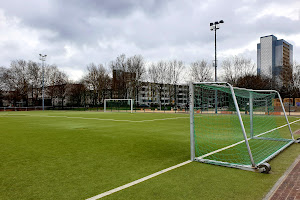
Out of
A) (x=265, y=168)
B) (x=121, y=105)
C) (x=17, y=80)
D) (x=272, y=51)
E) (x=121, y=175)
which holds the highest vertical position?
(x=272, y=51)

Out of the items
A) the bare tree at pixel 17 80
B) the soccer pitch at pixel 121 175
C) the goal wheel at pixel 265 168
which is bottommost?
the soccer pitch at pixel 121 175

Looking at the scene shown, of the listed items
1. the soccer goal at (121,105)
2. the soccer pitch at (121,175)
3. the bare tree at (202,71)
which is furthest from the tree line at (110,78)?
the soccer pitch at (121,175)

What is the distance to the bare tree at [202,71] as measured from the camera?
49188mm

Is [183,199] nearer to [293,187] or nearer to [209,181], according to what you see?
[209,181]

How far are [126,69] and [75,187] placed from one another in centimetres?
5223

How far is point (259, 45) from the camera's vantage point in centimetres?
10250

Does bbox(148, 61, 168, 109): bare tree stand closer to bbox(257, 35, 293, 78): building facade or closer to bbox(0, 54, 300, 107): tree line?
bbox(0, 54, 300, 107): tree line

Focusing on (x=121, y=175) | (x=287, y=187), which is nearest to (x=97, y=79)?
(x=121, y=175)

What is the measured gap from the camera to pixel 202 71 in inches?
1941

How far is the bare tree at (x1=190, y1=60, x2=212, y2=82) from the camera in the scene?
161 ft

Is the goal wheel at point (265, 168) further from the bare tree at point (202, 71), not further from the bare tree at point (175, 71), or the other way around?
the bare tree at point (175, 71)

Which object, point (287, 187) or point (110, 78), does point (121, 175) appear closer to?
point (287, 187)

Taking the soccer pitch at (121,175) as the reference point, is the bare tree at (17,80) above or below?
above

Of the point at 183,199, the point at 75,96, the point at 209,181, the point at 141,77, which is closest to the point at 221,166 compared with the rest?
the point at 209,181
